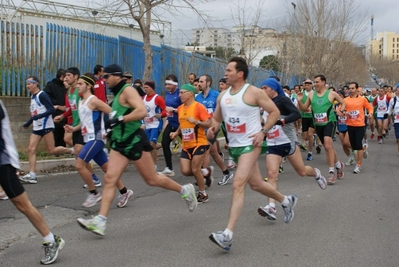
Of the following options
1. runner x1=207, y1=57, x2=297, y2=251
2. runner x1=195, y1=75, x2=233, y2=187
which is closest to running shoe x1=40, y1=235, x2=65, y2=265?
runner x1=207, y1=57, x2=297, y2=251

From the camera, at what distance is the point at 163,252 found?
562 cm

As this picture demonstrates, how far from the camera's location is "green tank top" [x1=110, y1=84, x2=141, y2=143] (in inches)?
248

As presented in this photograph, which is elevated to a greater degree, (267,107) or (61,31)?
(61,31)

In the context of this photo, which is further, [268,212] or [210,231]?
[268,212]

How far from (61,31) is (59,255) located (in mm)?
8998

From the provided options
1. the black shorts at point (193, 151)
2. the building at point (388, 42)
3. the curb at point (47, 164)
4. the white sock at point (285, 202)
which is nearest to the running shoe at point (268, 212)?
the white sock at point (285, 202)

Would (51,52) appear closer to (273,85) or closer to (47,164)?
(47,164)

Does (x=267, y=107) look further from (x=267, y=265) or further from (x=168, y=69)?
(x=168, y=69)

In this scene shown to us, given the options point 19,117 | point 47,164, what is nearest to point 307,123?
point 47,164

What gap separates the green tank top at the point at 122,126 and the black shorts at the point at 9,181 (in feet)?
4.78

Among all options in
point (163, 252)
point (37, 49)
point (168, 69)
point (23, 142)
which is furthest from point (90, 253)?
point (168, 69)

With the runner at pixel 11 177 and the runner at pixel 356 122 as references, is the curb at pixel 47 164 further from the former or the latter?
the runner at pixel 356 122

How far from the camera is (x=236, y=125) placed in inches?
234

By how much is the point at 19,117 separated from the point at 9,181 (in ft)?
24.4
